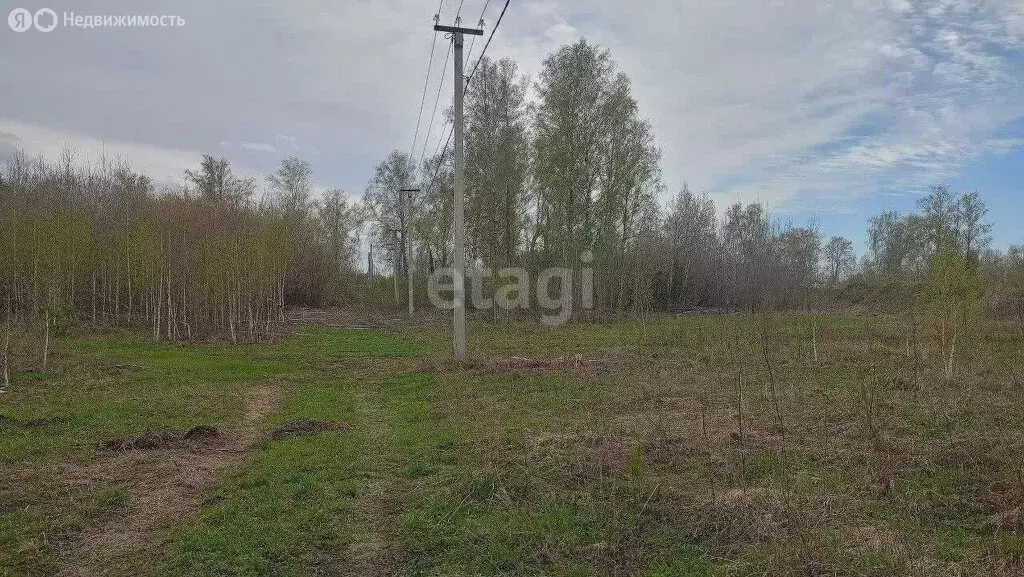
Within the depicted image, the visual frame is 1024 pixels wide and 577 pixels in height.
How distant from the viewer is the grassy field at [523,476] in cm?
412

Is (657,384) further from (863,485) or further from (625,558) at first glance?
(625,558)

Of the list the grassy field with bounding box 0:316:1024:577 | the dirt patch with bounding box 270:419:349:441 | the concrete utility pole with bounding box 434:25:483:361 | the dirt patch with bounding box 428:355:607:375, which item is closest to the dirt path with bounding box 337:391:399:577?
the grassy field with bounding box 0:316:1024:577

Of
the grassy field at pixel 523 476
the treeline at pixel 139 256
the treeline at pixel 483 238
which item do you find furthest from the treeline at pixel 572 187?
the grassy field at pixel 523 476

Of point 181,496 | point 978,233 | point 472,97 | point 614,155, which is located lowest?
point 181,496

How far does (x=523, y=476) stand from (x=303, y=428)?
3941 millimetres

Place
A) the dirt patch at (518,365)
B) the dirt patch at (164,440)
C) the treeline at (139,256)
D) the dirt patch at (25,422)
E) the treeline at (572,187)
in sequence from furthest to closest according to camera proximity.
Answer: the treeline at (572,187) → the treeline at (139,256) → the dirt patch at (518,365) → the dirt patch at (25,422) → the dirt patch at (164,440)

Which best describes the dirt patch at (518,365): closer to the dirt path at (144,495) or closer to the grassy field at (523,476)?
the grassy field at (523,476)

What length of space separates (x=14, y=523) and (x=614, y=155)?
28046 mm

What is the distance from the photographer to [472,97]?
3006 centimetres

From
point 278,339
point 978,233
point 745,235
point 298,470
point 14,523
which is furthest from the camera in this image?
point 745,235

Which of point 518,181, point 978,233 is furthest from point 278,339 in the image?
point 978,233

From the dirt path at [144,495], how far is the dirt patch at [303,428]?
0.32m

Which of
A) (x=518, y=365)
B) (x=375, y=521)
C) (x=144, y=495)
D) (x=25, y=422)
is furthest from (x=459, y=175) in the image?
(x=375, y=521)

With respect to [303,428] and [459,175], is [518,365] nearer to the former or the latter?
[459,175]
